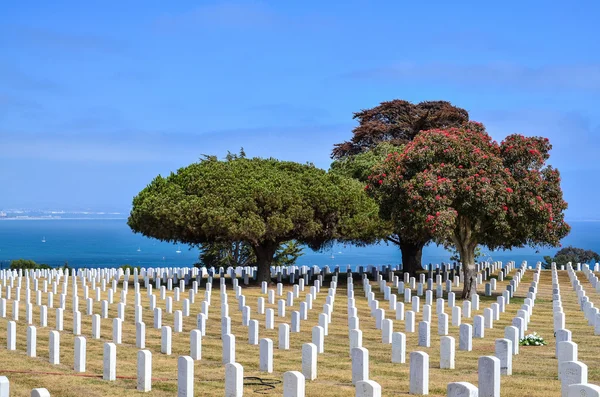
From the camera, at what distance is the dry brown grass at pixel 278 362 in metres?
13.2

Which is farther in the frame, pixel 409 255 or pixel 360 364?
pixel 409 255

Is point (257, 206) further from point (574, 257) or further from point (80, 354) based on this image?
point (574, 257)

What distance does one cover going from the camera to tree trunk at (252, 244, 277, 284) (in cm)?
4041

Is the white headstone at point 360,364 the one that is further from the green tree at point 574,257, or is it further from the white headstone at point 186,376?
the green tree at point 574,257

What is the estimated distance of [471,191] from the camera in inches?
1172

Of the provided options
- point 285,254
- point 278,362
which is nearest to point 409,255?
point 285,254

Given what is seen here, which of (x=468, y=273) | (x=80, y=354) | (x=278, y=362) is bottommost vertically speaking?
(x=278, y=362)

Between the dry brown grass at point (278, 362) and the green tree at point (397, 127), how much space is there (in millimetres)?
21605

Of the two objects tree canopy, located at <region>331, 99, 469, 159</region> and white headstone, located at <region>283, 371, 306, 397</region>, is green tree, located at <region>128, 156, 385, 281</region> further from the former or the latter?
white headstone, located at <region>283, 371, 306, 397</region>

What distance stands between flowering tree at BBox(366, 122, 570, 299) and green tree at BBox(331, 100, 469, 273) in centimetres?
1408

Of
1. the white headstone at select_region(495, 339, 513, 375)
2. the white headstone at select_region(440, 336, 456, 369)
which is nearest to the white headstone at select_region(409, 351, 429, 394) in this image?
the white headstone at select_region(495, 339, 513, 375)

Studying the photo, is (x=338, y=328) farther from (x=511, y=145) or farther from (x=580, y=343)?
(x=511, y=145)

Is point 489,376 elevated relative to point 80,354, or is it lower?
elevated

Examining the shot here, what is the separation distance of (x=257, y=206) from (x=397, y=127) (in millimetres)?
15863
